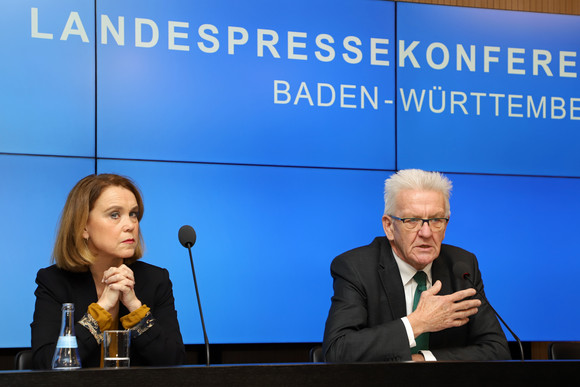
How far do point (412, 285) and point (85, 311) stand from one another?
118cm

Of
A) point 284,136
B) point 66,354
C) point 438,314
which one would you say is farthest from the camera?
point 284,136

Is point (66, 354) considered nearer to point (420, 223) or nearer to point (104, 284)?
point (104, 284)

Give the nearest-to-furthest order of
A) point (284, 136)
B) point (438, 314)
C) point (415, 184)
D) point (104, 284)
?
1. point (438, 314)
2. point (104, 284)
3. point (415, 184)
4. point (284, 136)

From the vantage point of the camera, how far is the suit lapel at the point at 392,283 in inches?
101

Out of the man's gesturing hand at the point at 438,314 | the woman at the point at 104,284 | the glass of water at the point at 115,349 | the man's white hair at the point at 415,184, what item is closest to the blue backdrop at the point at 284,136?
the woman at the point at 104,284

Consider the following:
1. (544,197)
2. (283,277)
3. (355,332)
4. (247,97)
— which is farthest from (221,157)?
(544,197)

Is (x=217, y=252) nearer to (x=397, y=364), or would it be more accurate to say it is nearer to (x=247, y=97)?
(x=247, y=97)

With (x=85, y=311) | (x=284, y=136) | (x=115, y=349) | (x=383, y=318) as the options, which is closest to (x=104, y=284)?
(x=85, y=311)

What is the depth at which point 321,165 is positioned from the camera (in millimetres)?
3770

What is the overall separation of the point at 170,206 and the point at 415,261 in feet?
4.69

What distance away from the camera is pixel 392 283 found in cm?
260

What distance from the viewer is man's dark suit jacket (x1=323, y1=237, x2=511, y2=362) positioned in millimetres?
2312

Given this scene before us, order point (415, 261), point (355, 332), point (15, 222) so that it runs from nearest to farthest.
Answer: point (355, 332) < point (415, 261) < point (15, 222)

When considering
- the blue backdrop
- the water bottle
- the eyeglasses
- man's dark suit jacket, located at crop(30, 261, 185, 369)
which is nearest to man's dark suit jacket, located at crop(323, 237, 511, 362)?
the eyeglasses
